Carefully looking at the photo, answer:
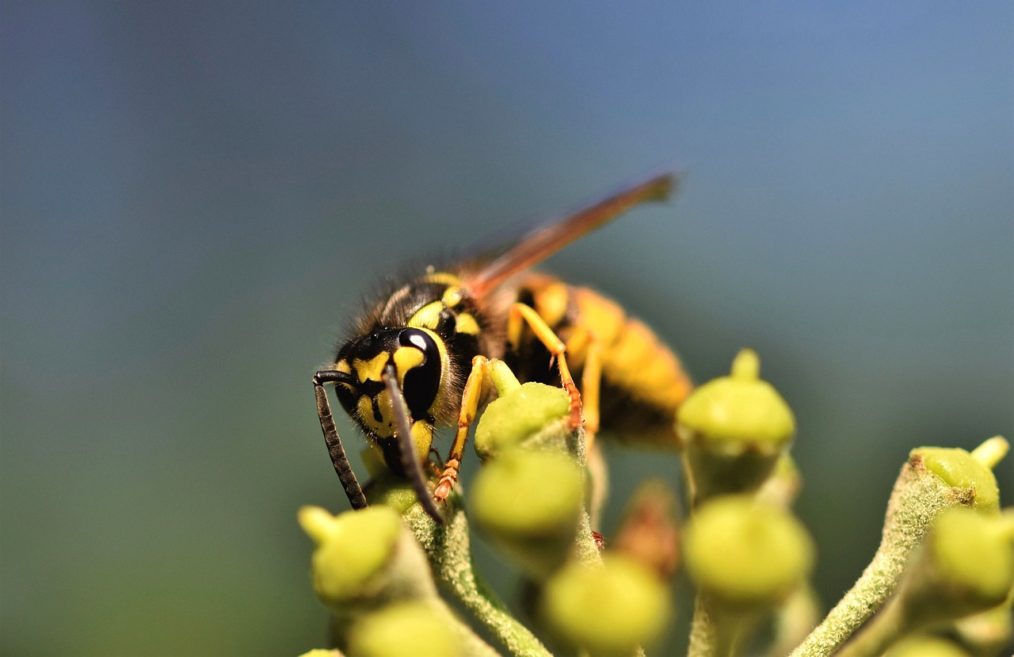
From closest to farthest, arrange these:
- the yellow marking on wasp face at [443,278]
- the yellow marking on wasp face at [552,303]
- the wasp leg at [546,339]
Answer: the wasp leg at [546,339]
the yellow marking on wasp face at [443,278]
the yellow marking on wasp face at [552,303]

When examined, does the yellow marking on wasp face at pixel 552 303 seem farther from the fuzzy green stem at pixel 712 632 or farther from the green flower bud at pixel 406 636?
the green flower bud at pixel 406 636

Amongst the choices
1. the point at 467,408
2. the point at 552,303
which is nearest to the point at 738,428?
the point at 467,408

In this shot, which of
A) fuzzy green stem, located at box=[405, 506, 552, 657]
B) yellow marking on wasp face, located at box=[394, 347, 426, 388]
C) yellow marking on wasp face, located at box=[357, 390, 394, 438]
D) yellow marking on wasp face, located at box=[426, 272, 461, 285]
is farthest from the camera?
yellow marking on wasp face, located at box=[426, 272, 461, 285]

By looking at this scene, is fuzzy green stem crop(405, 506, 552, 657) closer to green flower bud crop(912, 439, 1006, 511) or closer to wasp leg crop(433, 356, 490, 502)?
wasp leg crop(433, 356, 490, 502)

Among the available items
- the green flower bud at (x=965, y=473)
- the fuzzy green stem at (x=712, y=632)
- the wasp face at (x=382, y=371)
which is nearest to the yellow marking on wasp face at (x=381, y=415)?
the wasp face at (x=382, y=371)

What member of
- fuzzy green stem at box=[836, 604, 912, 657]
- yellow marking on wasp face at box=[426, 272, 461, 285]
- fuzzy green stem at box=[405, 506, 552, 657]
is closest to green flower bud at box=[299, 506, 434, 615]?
fuzzy green stem at box=[405, 506, 552, 657]

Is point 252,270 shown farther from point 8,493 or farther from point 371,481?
point 371,481
